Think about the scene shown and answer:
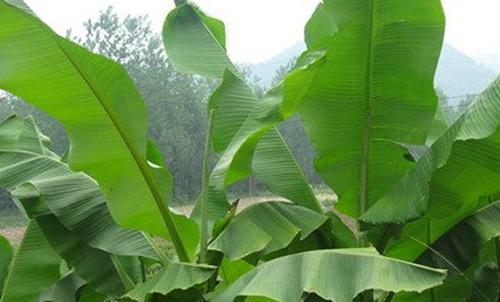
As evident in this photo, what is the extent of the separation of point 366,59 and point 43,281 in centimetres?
95

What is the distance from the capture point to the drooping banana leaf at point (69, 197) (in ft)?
4.80

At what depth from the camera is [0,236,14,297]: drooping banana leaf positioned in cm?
184

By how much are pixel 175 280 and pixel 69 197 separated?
0.41 metres

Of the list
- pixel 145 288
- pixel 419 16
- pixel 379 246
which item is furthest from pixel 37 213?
pixel 419 16

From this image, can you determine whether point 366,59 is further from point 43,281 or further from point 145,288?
point 43,281

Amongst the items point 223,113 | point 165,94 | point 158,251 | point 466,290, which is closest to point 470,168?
point 466,290

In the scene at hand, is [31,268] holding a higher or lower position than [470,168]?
lower

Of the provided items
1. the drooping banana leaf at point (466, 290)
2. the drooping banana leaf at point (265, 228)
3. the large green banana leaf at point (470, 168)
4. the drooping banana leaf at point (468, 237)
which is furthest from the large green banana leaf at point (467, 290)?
the drooping banana leaf at point (265, 228)

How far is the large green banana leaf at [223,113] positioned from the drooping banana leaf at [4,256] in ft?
1.94

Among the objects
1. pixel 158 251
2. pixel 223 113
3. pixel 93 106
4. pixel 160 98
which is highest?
pixel 93 106

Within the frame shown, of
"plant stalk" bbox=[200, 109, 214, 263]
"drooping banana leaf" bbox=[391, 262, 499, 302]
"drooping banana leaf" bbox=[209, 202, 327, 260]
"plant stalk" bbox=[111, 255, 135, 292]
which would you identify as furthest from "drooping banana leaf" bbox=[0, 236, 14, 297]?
"drooping banana leaf" bbox=[391, 262, 499, 302]

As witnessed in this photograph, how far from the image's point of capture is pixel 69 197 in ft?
4.90

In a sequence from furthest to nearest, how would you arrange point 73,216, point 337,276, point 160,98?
1. point 160,98
2. point 73,216
3. point 337,276

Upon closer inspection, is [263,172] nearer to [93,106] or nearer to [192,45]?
[192,45]
